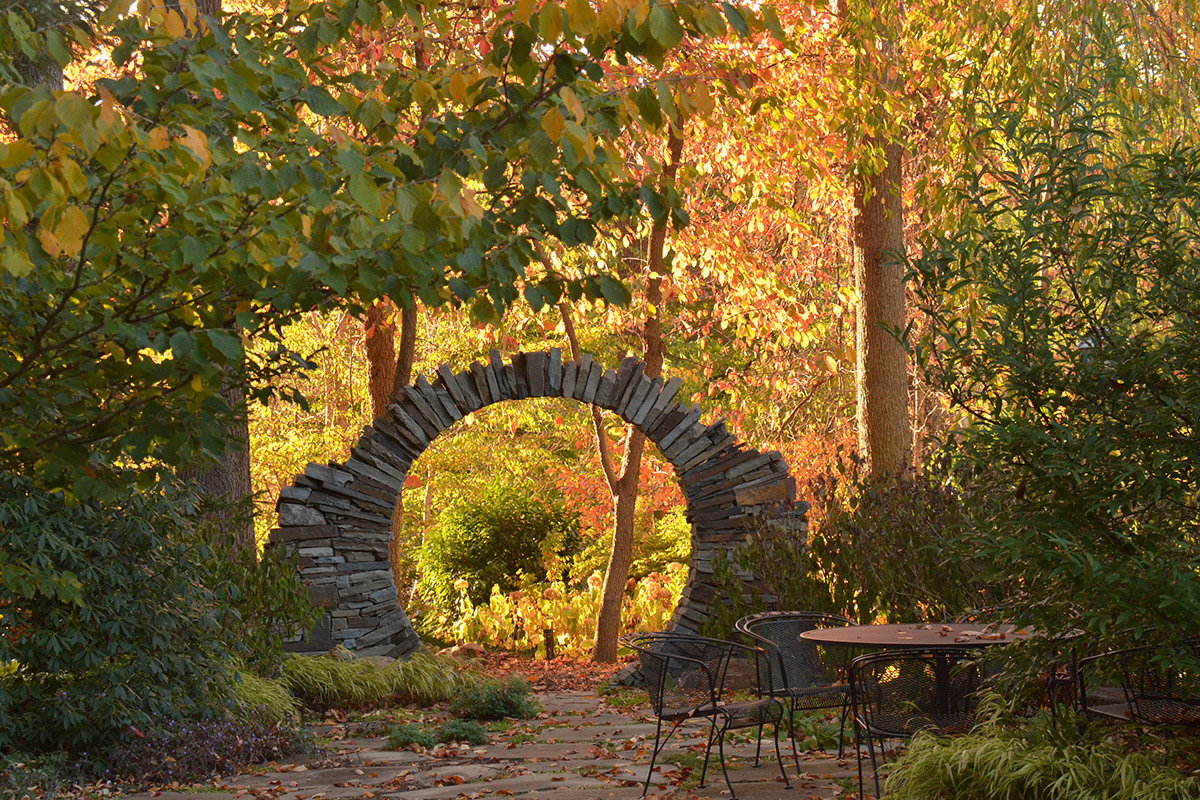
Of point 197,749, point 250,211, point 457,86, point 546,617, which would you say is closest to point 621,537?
point 546,617

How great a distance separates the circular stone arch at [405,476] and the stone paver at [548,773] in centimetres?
166

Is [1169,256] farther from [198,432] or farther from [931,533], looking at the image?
[931,533]

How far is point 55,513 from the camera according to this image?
5.12 metres

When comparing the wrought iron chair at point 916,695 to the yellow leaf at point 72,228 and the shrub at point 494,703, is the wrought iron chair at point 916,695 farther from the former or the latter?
the yellow leaf at point 72,228

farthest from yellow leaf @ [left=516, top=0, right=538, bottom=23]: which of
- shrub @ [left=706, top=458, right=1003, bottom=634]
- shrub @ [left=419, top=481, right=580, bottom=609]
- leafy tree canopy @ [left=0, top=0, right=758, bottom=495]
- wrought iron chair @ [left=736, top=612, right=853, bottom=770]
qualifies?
shrub @ [left=419, top=481, right=580, bottom=609]

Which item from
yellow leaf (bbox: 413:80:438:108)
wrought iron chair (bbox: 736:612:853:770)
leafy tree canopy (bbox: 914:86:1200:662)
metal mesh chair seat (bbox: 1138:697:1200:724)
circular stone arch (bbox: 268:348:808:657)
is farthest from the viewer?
circular stone arch (bbox: 268:348:808:657)

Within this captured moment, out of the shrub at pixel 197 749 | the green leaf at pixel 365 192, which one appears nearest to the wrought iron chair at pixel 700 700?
the shrub at pixel 197 749

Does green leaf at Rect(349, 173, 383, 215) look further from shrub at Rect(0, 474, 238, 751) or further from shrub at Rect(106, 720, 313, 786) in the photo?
shrub at Rect(106, 720, 313, 786)

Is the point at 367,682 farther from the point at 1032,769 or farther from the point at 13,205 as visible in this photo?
the point at 13,205

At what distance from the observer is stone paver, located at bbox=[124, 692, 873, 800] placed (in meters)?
4.65

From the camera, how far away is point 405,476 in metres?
8.05

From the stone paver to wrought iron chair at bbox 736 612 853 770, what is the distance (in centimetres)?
26

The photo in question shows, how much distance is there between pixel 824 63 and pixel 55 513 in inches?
281

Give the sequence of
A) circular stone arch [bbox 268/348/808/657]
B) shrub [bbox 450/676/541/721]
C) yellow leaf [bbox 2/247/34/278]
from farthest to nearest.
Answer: circular stone arch [bbox 268/348/808/657] → shrub [bbox 450/676/541/721] → yellow leaf [bbox 2/247/34/278]
